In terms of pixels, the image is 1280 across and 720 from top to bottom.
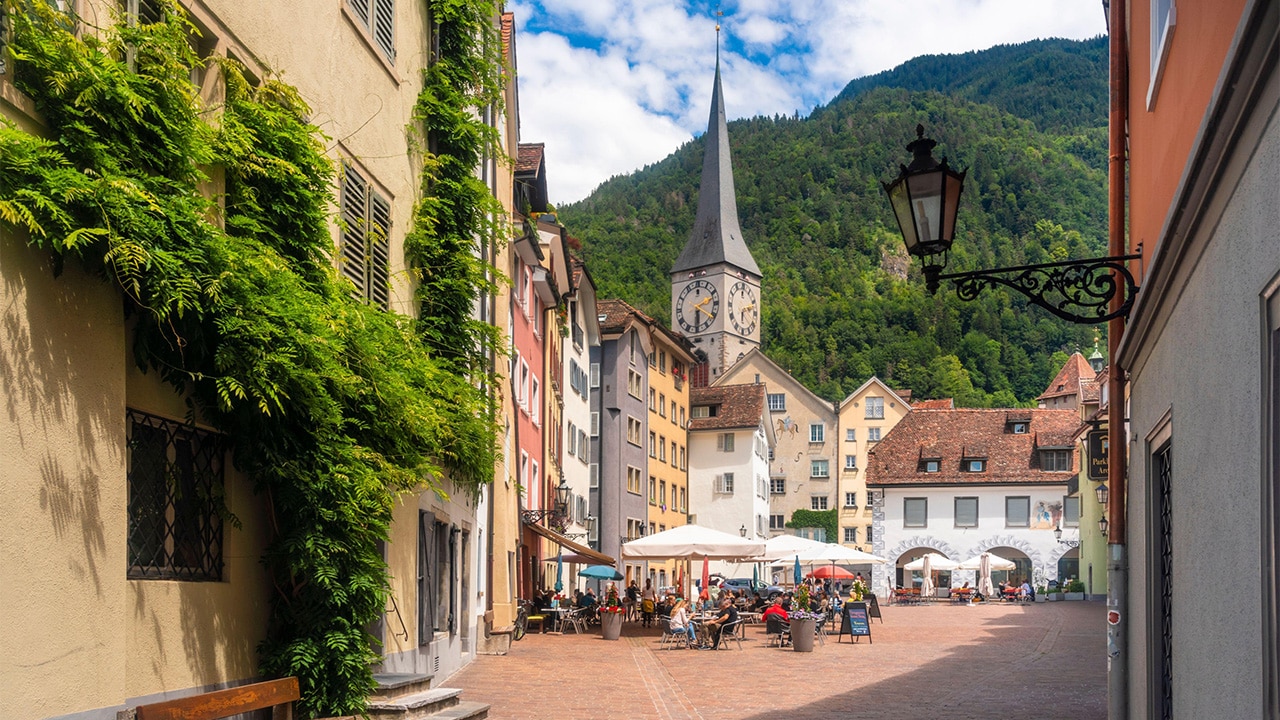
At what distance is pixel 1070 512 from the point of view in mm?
65312

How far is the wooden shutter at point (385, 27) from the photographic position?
13069 millimetres

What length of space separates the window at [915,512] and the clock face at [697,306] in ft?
213

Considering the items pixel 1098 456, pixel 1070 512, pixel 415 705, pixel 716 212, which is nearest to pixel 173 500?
pixel 415 705

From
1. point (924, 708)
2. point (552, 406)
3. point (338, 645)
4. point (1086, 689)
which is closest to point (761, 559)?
point (552, 406)

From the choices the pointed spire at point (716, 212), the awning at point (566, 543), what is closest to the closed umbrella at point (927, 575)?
the awning at point (566, 543)

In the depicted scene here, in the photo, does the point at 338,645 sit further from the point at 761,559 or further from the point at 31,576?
the point at 761,559

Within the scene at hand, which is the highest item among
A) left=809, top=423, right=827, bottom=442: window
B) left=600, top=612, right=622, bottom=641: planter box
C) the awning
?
left=809, top=423, right=827, bottom=442: window

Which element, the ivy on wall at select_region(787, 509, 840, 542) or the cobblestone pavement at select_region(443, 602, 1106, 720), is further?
the ivy on wall at select_region(787, 509, 840, 542)

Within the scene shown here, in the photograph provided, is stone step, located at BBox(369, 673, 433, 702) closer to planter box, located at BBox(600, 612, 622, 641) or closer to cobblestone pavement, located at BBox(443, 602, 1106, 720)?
cobblestone pavement, located at BBox(443, 602, 1106, 720)

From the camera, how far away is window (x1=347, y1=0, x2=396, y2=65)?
12534 millimetres

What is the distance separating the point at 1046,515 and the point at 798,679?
48808mm

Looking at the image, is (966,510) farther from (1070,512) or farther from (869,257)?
(869,257)

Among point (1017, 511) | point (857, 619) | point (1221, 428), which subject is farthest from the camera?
point (1017, 511)

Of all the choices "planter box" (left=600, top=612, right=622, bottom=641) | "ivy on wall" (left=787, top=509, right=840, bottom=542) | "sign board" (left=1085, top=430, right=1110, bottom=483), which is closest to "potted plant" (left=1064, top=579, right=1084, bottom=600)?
"ivy on wall" (left=787, top=509, right=840, bottom=542)
